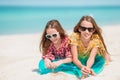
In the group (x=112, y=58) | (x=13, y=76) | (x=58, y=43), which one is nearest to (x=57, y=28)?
(x=58, y=43)

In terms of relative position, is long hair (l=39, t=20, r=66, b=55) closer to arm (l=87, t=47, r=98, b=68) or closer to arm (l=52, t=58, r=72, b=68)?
arm (l=52, t=58, r=72, b=68)

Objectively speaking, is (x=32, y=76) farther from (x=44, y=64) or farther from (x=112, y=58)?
(x=112, y=58)

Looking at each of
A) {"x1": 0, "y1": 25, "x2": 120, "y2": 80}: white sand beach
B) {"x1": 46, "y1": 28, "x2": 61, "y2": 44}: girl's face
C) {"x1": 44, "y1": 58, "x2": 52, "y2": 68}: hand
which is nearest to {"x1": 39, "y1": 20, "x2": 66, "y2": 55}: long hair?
{"x1": 46, "y1": 28, "x2": 61, "y2": 44}: girl's face

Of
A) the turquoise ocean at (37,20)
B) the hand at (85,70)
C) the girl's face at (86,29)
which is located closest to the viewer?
the hand at (85,70)

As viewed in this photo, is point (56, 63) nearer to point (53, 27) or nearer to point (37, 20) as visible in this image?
point (53, 27)

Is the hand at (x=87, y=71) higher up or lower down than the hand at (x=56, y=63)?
lower down

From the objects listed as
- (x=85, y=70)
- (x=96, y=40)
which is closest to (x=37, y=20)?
(x=96, y=40)

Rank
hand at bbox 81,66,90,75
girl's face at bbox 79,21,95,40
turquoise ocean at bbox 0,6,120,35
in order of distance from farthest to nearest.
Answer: turquoise ocean at bbox 0,6,120,35 < girl's face at bbox 79,21,95,40 < hand at bbox 81,66,90,75

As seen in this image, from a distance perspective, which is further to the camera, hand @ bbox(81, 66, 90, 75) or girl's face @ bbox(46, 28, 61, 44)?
girl's face @ bbox(46, 28, 61, 44)

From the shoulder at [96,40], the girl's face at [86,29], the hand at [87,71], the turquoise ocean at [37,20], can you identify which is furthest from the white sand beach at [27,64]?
the turquoise ocean at [37,20]

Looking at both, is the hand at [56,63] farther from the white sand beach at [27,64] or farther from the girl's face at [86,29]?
the girl's face at [86,29]

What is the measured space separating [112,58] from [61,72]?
3.29 ft

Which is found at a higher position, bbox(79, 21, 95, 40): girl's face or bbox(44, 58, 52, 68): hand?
bbox(79, 21, 95, 40): girl's face

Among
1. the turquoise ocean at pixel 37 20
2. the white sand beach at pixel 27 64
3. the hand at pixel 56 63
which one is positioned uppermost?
the turquoise ocean at pixel 37 20
